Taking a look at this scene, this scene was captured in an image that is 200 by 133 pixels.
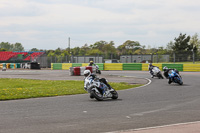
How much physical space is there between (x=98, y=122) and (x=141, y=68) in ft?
118

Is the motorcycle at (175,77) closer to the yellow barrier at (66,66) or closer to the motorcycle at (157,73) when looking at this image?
the motorcycle at (157,73)

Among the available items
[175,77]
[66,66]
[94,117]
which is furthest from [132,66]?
[94,117]

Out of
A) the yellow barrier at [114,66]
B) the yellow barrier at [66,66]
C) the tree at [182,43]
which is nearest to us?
the yellow barrier at [114,66]

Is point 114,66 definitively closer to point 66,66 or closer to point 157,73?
point 66,66

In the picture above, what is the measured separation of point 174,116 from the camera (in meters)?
8.80

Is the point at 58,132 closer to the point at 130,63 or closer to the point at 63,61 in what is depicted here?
the point at 130,63

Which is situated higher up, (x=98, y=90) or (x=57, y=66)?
(x=98, y=90)

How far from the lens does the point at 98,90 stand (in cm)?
1277

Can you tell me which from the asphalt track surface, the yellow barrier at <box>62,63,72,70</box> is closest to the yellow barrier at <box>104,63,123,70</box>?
the yellow barrier at <box>62,63,72,70</box>

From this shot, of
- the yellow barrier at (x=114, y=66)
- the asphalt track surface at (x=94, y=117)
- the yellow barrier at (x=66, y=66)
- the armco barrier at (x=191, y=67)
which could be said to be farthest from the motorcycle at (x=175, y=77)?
the yellow barrier at (x=66, y=66)

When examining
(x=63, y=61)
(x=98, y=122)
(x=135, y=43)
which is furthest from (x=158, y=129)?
(x=135, y=43)

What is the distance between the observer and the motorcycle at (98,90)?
41.3ft

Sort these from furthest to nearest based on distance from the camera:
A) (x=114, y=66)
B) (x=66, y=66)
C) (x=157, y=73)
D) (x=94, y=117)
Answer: (x=66, y=66)
(x=114, y=66)
(x=157, y=73)
(x=94, y=117)

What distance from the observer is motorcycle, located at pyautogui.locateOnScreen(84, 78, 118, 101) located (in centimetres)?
1260
